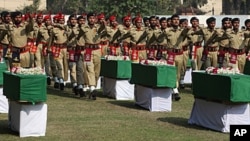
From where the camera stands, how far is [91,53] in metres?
17.5

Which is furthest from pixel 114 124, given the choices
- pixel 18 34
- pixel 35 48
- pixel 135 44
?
pixel 35 48

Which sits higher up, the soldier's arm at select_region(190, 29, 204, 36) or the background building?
the background building

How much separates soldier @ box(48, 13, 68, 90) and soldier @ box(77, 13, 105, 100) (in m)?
2.04

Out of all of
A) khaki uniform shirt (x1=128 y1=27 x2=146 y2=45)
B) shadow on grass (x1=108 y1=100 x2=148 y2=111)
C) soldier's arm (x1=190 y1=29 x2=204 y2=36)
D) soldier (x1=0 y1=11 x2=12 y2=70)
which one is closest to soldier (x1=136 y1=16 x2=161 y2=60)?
khaki uniform shirt (x1=128 y1=27 x2=146 y2=45)

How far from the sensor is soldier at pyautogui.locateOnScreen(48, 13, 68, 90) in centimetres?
1980

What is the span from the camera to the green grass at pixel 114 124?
39.7 ft

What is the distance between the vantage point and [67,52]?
1980 cm

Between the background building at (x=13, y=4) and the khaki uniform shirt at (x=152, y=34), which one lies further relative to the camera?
the background building at (x=13, y=4)

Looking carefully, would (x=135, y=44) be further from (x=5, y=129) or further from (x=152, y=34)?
(x=5, y=129)

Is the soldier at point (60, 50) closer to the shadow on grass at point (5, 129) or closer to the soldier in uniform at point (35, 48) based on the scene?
the soldier in uniform at point (35, 48)

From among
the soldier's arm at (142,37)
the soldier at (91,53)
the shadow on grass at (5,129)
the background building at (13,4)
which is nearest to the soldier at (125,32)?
the soldier's arm at (142,37)

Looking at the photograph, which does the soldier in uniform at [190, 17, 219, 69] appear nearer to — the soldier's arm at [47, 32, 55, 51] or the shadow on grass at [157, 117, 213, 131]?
the soldier's arm at [47, 32, 55, 51]

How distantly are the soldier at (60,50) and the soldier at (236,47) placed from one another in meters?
4.75

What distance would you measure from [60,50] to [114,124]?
688cm
